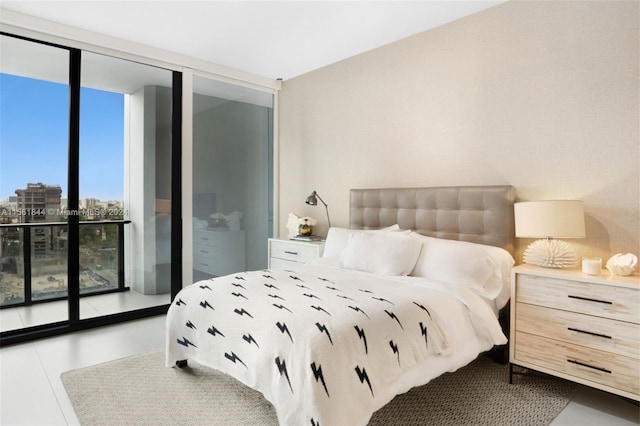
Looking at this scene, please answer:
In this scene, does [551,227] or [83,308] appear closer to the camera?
[551,227]

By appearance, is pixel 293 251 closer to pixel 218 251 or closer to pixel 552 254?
pixel 218 251

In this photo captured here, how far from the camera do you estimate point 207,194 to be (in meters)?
4.26

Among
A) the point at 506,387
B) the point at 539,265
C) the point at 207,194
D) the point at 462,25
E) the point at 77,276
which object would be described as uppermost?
the point at 462,25

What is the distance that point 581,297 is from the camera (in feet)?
7.05

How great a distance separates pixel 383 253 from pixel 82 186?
9.09ft

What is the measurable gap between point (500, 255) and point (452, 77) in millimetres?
1545

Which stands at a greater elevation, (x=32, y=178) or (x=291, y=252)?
(x=32, y=178)

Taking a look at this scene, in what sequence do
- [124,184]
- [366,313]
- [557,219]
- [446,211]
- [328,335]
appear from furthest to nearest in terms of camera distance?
[124,184], [446,211], [557,219], [366,313], [328,335]

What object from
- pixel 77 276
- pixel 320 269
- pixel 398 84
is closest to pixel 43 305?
pixel 77 276

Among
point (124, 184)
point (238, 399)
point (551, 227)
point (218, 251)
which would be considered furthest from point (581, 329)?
point (124, 184)

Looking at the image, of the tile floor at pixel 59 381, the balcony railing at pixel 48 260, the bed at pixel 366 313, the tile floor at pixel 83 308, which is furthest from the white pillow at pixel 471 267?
the balcony railing at pixel 48 260

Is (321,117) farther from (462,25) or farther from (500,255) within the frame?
(500,255)

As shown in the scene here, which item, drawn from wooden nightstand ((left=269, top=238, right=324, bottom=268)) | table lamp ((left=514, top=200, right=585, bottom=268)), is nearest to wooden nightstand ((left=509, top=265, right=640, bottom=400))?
table lamp ((left=514, top=200, right=585, bottom=268))

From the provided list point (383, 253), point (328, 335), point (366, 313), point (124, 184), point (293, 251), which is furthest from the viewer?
point (293, 251)
